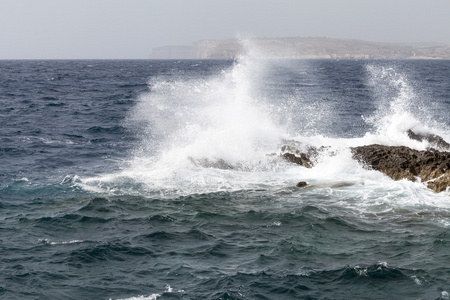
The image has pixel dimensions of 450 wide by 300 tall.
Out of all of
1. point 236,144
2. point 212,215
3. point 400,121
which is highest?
point 400,121

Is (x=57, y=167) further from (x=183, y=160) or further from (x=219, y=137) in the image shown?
(x=219, y=137)

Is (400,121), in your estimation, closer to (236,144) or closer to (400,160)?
(400,160)

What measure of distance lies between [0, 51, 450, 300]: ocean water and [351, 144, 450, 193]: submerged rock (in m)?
0.49

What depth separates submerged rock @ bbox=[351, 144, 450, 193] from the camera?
1942cm

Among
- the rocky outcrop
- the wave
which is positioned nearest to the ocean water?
the wave

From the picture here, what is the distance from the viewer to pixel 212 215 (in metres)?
17.3

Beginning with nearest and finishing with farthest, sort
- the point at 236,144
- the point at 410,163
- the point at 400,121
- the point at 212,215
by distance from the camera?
the point at 212,215, the point at 410,163, the point at 236,144, the point at 400,121

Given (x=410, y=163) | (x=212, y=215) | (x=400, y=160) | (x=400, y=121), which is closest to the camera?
Result: (x=212, y=215)

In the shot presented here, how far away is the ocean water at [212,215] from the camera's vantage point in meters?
12.4

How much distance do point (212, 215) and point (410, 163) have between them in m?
8.86

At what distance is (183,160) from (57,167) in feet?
20.2

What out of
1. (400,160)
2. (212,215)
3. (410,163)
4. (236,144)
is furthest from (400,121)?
(212,215)

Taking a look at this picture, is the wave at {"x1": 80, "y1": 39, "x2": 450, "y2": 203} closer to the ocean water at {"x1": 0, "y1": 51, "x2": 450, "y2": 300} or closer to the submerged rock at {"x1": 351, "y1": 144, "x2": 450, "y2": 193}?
the ocean water at {"x1": 0, "y1": 51, "x2": 450, "y2": 300}

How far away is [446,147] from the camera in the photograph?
24.8m
